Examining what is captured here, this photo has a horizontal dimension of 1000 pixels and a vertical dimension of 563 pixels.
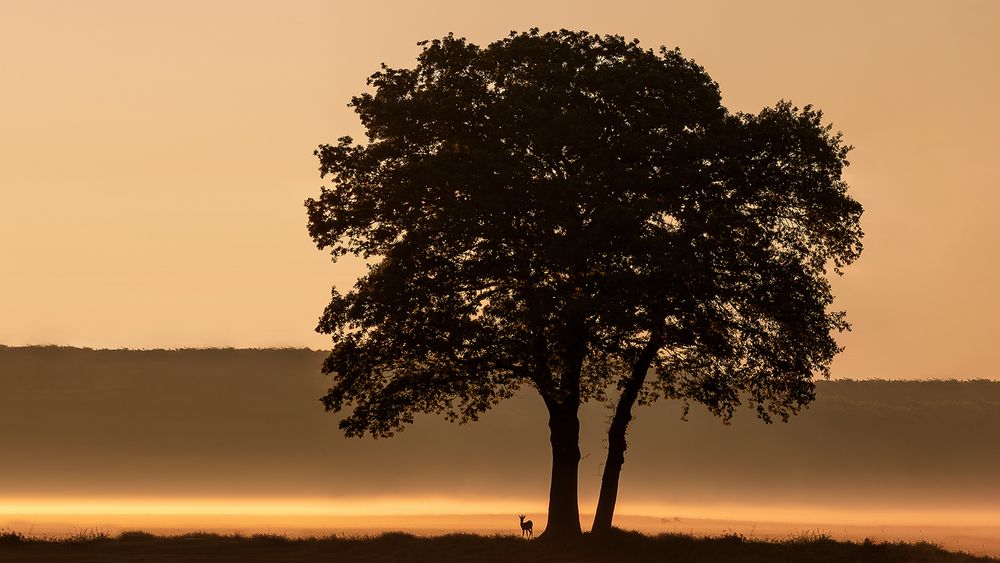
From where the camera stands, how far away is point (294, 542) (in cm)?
4550

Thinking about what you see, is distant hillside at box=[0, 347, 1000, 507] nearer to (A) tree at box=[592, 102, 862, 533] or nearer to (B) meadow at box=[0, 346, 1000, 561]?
(B) meadow at box=[0, 346, 1000, 561]

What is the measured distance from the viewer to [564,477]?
48.1 meters

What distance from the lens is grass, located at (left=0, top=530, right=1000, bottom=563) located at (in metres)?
42.3

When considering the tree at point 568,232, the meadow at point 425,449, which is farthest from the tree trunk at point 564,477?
the meadow at point 425,449

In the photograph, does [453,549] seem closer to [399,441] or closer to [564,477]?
[564,477]

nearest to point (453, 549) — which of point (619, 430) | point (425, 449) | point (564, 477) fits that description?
point (564, 477)

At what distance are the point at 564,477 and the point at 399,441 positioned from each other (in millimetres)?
107276

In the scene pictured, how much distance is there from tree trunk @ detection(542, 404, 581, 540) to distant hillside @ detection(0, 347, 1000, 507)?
7819cm

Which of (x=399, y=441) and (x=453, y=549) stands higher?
(x=399, y=441)

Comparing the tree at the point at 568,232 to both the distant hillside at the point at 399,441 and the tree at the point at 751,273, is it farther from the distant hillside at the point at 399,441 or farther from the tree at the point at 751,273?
the distant hillside at the point at 399,441

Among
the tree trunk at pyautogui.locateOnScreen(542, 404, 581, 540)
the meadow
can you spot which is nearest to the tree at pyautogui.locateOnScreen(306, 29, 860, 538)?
the tree trunk at pyautogui.locateOnScreen(542, 404, 581, 540)

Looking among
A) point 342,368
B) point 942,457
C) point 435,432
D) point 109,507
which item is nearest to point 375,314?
point 342,368

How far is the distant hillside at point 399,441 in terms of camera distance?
136875 mm

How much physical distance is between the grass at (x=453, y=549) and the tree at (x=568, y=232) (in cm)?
335
